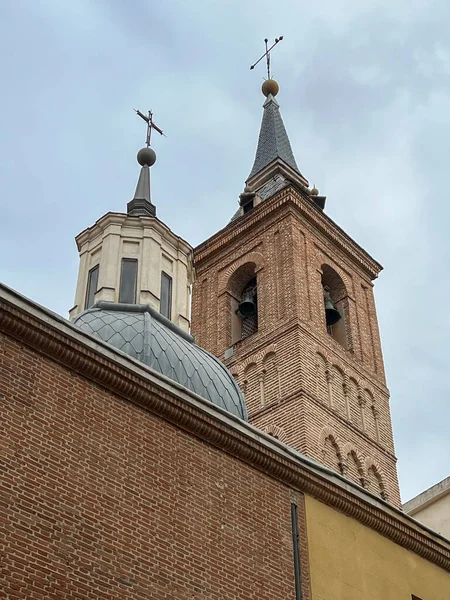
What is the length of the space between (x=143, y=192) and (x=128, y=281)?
128 inches

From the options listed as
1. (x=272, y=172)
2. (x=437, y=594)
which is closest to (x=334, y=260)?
(x=272, y=172)

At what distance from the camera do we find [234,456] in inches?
430

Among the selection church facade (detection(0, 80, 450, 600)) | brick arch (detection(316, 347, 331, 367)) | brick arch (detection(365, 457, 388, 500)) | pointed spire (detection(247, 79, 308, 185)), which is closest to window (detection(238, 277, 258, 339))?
brick arch (detection(316, 347, 331, 367))

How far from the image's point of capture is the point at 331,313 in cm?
2952

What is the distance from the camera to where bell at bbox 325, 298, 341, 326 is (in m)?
29.3

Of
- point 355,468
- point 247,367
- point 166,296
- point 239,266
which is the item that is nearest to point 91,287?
point 166,296

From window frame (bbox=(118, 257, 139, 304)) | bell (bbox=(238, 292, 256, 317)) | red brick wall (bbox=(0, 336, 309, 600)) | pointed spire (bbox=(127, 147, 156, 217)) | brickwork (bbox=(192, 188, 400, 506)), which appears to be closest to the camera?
red brick wall (bbox=(0, 336, 309, 600))

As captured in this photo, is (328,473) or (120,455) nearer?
(120,455)

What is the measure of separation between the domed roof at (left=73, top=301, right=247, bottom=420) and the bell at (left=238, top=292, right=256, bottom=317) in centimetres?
1315

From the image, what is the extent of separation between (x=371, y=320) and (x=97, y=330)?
16.3 metres

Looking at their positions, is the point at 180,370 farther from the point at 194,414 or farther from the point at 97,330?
the point at 194,414

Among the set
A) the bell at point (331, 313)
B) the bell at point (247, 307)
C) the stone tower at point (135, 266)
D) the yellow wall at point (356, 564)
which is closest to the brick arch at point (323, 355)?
Answer: the bell at point (331, 313)

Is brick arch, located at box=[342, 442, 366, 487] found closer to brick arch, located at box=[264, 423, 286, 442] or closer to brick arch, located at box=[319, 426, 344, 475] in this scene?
brick arch, located at box=[319, 426, 344, 475]

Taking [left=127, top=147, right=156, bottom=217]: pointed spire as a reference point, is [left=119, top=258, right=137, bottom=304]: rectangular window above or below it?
below
